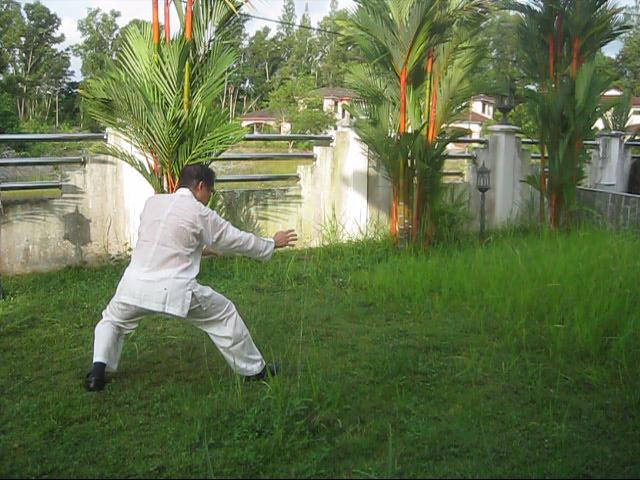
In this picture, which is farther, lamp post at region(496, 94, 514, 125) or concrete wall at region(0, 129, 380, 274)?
lamp post at region(496, 94, 514, 125)

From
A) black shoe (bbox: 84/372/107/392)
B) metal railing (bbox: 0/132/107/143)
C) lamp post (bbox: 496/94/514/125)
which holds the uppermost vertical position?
lamp post (bbox: 496/94/514/125)

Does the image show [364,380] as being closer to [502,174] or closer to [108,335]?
[108,335]

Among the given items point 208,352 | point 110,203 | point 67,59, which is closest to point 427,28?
point 110,203

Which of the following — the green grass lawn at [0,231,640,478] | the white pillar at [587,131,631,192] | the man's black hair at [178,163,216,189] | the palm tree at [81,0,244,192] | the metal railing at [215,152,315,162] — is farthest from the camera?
the white pillar at [587,131,631,192]

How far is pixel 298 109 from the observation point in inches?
1446

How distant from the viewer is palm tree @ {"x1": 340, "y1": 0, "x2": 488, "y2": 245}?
8.91 m

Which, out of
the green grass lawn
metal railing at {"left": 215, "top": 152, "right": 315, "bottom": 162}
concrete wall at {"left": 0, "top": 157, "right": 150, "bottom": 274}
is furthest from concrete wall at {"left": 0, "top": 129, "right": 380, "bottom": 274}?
the green grass lawn

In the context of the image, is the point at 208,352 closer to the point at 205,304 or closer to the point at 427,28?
the point at 205,304

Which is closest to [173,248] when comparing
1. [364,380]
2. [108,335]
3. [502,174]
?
[108,335]

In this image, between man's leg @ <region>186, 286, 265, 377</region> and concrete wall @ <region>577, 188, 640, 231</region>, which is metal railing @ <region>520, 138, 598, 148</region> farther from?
man's leg @ <region>186, 286, 265, 377</region>

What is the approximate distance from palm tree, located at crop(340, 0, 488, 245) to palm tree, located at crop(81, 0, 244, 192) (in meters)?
2.07

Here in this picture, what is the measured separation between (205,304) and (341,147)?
6.04 metres

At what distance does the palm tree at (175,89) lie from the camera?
749 cm

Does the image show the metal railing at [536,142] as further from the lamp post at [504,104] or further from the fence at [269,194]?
the lamp post at [504,104]
